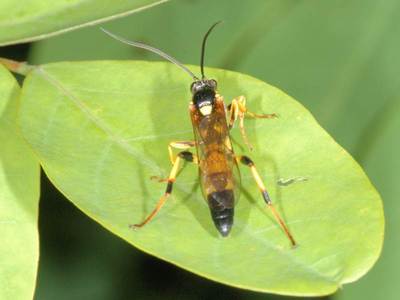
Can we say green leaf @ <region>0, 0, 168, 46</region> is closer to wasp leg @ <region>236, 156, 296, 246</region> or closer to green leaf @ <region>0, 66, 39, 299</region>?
green leaf @ <region>0, 66, 39, 299</region>

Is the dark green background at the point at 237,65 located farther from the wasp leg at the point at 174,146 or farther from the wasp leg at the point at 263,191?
the wasp leg at the point at 263,191

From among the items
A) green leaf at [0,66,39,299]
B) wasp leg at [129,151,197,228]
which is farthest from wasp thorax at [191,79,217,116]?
green leaf at [0,66,39,299]

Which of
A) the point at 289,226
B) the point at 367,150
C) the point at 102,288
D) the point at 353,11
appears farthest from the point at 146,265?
the point at 289,226

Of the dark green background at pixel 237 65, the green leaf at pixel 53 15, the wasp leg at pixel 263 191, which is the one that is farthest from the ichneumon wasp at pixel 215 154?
the dark green background at pixel 237 65

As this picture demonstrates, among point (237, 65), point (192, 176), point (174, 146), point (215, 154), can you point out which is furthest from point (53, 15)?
point (237, 65)

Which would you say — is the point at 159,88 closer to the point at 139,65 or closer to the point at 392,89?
the point at 139,65

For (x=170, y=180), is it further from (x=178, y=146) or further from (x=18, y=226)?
(x=18, y=226)
